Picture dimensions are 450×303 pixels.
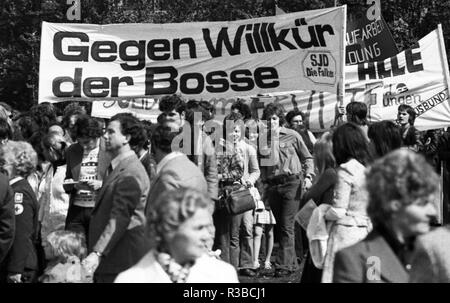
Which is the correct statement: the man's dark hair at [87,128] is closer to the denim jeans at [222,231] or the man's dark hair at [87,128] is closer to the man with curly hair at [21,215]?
the man with curly hair at [21,215]

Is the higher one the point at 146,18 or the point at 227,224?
the point at 146,18

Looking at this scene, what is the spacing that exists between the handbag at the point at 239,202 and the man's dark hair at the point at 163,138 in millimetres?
3561

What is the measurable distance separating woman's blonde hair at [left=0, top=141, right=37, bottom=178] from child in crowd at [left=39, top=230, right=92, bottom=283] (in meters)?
0.59

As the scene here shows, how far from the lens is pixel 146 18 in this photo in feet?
136

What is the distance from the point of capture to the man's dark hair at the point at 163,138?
281 inches

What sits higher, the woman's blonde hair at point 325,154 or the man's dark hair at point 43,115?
the man's dark hair at point 43,115

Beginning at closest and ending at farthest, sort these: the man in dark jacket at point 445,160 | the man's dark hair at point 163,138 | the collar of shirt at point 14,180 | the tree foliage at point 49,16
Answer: the man's dark hair at point 163,138, the collar of shirt at point 14,180, the man in dark jacket at point 445,160, the tree foliage at point 49,16

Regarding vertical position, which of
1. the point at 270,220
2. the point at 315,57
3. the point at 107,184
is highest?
the point at 315,57

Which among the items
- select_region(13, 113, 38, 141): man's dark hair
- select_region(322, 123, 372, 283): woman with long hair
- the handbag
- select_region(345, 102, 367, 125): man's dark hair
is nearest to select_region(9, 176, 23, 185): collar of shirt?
select_region(322, 123, 372, 283): woman with long hair

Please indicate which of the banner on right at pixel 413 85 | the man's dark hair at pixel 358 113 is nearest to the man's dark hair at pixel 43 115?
the man's dark hair at pixel 358 113

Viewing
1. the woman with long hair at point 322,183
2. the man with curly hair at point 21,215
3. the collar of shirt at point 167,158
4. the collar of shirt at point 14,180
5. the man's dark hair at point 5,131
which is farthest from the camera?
the man's dark hair at point 5,131
